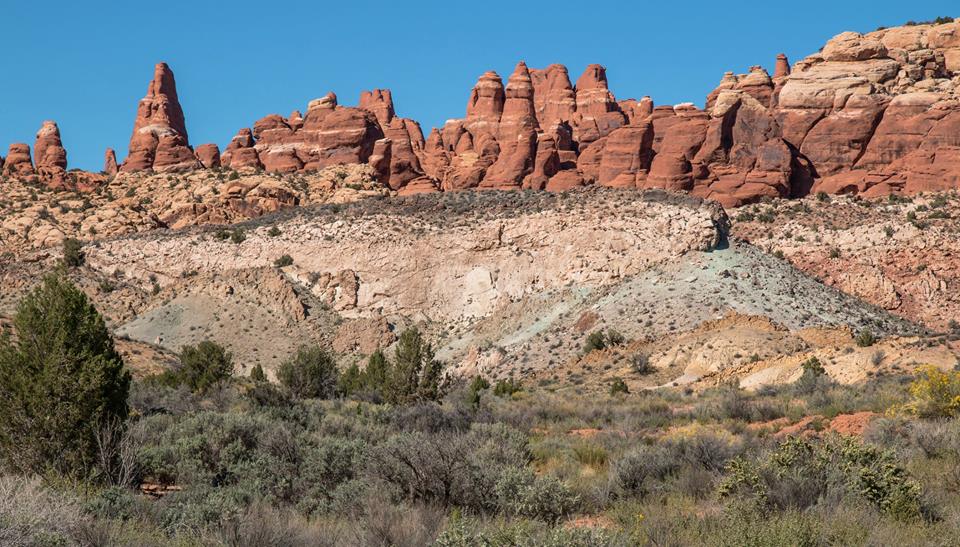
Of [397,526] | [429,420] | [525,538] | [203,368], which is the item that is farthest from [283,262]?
[525,538]

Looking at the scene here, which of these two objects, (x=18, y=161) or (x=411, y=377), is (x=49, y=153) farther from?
(x=411, y=377)

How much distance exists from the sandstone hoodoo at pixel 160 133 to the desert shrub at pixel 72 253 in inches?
667

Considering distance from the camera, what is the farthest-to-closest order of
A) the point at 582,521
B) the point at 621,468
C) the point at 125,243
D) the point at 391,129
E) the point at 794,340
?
the point at 391,129, the point at 125,243, the point at 794,340, the point at 621,468, the point at 582,521

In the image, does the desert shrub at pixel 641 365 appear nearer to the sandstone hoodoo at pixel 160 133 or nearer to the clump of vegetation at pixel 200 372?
the clump of vegetation at pixel 200 372

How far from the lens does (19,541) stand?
24.5 ft

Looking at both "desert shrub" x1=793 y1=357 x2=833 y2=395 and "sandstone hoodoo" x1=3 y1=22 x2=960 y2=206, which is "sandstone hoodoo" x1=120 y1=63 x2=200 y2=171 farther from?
"desert shrub" x1=793 y1=357 x2=833 y2=395

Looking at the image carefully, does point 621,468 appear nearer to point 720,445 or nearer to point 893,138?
point 720,445

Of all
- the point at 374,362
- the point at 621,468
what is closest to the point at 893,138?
the point at 374,362

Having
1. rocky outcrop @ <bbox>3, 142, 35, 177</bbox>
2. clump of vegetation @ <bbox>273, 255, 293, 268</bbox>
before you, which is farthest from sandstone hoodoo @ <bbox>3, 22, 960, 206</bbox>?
Result: clump of vegetation @ <bbox>273, 255, 293, 268</bbox>

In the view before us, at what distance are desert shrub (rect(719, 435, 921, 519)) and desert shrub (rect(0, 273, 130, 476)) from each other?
9.39 meters

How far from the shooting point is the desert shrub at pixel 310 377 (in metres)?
36.4

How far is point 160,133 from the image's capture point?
81.6 m

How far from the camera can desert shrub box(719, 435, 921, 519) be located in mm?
9656

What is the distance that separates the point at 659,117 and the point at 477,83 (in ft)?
80.2
